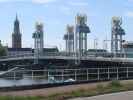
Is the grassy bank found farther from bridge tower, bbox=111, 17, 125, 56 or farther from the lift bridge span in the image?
bridge tower, bbox=111, 17, 125, 56

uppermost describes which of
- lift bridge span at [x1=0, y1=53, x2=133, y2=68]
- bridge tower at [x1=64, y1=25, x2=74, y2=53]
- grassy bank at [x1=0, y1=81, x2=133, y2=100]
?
bridge tower at [x1=64, y1=25, x2=74, y2=53]

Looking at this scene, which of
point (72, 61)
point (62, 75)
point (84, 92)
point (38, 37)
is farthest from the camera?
point (38, 37)

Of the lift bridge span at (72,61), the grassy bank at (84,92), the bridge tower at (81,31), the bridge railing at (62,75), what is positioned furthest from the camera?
the bridge tower at (81,31)

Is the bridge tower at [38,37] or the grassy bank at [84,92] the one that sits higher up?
the bridge tower at [38,37]

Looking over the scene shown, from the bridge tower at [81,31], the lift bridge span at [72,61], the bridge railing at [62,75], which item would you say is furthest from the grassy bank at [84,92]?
the bridge tower at [81,31]

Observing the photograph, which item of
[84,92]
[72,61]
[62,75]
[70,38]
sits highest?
[70,38]

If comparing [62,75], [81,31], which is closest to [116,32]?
[81,31]

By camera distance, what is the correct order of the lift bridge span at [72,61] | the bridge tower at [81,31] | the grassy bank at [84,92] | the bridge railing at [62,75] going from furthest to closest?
the bridge tower at [81,31] < the lift bridge span at [72,61] < the bridge railing at [62,75] < the grassy bank at [84,92]

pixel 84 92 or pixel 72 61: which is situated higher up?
pixel 84 92

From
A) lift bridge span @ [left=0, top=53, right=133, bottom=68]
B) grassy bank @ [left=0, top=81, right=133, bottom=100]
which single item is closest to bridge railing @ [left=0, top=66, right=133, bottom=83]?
grassy bank @ [left=0, top=81, right=133, bottom=100]

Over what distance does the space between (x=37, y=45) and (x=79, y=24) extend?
925 inches

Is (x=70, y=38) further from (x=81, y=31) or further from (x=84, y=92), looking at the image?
(x=84, y=92)

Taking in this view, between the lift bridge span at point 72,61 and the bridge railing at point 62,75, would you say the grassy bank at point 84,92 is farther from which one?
the lift bridge span at point 72,61

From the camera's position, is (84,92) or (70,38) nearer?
(84,92)
